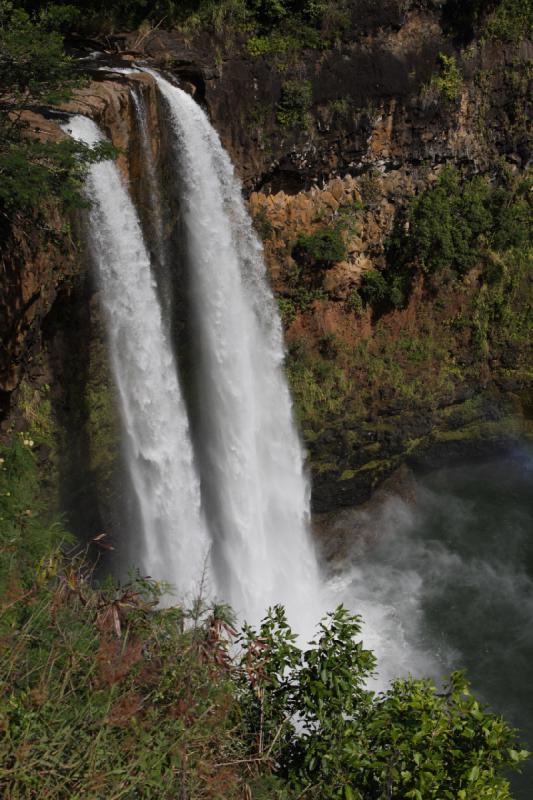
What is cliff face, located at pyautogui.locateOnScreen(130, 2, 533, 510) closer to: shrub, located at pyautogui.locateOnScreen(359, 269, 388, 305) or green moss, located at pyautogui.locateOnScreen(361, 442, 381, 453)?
green moss, located at pyautogui.locateOnScreen(361, 442, 381, 453)

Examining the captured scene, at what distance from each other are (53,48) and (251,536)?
33.6 ft

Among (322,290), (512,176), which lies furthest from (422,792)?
(512,176)

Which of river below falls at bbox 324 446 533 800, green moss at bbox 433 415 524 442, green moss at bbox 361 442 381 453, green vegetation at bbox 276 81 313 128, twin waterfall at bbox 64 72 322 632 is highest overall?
green vegetation at bbox 276 81 313 128

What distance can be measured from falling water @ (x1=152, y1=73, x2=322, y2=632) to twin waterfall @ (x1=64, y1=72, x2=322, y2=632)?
0.03m

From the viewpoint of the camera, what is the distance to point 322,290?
1931 centimetres

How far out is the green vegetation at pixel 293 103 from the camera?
17.8 metres

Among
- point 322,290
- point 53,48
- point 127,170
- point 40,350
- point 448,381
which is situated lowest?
point 448,381

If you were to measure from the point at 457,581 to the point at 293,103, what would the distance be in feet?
39.7

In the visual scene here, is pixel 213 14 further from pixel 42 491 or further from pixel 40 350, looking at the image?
pixel 42 491

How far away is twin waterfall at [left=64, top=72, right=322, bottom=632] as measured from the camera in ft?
43.3

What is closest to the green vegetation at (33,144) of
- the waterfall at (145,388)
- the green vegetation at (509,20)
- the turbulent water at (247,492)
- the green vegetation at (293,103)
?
the waterfall at (145,388)

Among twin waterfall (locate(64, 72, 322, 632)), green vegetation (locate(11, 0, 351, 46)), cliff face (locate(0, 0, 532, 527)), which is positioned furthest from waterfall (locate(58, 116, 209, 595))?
green vegetation (locate(11, 0, 351, 46))

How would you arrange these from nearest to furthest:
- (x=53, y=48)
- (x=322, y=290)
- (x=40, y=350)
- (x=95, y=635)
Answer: (x=95, y=635) < (x=53, y=48) < (x=40, y=350) < (x=322, y=290)

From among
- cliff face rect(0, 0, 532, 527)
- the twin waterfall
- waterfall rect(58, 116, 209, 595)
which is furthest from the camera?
cliff face rect(0, 0, 532, 527)
